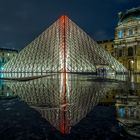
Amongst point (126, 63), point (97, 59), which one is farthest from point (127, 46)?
point (97, 59)

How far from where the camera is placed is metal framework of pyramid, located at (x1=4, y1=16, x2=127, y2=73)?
37500 mm

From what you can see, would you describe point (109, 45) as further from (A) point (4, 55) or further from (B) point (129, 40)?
(A) point (4, 55)

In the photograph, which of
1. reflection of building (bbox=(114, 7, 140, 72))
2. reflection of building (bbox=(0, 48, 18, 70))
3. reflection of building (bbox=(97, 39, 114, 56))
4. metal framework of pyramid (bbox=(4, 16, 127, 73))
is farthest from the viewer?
reflection of building (bbox=(0, 48, 18, 70))

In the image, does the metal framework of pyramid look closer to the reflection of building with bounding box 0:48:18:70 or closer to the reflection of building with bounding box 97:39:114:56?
the reflection of building with bounding box 97:39:114:56

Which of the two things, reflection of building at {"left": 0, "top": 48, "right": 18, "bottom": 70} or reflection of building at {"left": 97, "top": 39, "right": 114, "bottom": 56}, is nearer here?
reflection of building at {"left": 97, "top": 39, "right": 114, "bottom": 56}

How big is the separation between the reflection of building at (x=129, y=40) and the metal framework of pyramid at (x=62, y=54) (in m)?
29.4

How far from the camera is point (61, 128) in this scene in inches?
242

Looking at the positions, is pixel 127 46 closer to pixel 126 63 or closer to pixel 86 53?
pixel 126 63

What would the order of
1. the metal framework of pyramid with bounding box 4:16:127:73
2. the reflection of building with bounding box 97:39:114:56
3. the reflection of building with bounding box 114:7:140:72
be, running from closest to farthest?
the metal framework of pyramid with bounding box 4:16:127:73
the reflection of building with bounding box 114:7:140:72
the reflection of building with bounding box 97:39:114:56

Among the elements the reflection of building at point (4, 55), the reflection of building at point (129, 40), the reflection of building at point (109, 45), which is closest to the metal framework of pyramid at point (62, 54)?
the reflection of building at point (129, 40)

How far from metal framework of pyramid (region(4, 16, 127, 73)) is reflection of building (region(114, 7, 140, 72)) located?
2939cm

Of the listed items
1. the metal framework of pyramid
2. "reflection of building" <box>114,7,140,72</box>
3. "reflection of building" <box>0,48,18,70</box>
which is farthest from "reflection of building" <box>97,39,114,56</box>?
the metal framework of pyramid

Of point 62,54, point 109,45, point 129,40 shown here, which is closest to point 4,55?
point 109,45

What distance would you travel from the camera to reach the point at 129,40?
70.8 metres
